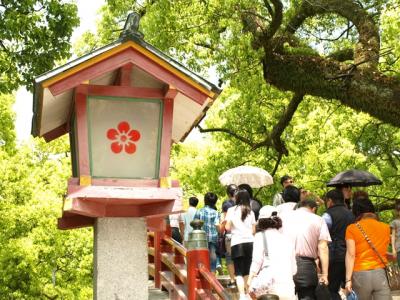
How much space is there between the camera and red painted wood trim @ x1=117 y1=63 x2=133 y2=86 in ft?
21.1

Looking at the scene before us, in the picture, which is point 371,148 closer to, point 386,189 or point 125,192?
point 386,189

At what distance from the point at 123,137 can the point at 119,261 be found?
1.25 meters

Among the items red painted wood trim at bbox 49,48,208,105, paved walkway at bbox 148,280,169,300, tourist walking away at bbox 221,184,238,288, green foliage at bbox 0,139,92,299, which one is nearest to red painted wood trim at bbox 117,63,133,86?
red painted wood trim at bbox 49,48,208,105

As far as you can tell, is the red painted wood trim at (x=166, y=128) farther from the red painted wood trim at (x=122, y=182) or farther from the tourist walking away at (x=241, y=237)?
the tourist walking away at (x=241, y=237)

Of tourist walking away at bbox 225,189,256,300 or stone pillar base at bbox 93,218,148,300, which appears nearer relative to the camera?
stone pillar base at bbox 93,218,148,300

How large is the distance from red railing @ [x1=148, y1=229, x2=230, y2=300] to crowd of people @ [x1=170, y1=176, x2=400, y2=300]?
56cm

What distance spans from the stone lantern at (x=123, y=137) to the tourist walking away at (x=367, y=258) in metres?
2.35

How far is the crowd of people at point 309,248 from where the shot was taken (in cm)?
715

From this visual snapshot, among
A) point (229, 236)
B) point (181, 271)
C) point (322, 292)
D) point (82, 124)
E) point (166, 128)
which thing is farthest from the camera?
point (229, 236)

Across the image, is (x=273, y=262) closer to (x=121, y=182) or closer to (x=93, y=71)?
(x=121, y=182)

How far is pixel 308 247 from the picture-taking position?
26.0 feet

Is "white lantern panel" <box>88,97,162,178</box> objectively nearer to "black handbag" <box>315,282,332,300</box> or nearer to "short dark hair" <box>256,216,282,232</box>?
"short dark hair" <box>256,216,282,232</box>

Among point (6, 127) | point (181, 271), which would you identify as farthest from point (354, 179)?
point (6, 127)

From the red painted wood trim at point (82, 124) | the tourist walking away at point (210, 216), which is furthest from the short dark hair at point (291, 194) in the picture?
the red painted wood trim at point (82, 124)
